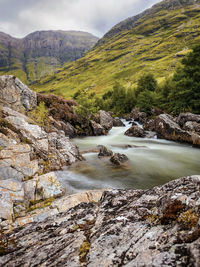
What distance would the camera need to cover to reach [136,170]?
18.9 metres

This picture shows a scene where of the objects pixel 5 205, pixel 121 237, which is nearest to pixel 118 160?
pixel 5 205

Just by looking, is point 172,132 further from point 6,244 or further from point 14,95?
point 6,244

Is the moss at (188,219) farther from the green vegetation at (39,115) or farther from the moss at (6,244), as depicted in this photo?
the green vegetation at (39,115)

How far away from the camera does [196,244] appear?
9.16ft

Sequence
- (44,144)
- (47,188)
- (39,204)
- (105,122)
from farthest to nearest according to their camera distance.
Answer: (105,122)
(44,144)
(47,188)
(39,204)

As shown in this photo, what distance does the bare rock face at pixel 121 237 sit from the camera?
313 cm

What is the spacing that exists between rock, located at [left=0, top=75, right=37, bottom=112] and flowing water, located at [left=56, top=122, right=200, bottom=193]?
16157 mm

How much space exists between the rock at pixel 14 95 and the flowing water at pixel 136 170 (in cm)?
1616

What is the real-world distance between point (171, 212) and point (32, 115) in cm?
2888

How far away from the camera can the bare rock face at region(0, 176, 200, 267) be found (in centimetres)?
313

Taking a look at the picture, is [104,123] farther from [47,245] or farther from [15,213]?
[47,245]

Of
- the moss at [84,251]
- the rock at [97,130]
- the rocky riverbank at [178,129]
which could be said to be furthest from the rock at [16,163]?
the rock at [97,130]

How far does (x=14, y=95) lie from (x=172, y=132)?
32.1 metres

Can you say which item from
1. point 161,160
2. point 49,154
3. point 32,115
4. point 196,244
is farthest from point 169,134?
point 196,244
